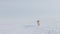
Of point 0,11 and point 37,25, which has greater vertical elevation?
point 0,11

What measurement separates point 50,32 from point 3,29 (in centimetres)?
99

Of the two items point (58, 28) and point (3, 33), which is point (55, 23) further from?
point (3, 33)

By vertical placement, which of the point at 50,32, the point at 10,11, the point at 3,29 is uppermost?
the point at 10,11

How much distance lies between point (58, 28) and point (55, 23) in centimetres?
12

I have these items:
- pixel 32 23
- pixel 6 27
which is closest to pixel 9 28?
pixel 6 27

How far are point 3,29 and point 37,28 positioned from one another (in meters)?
0.72

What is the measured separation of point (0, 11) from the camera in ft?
5.62

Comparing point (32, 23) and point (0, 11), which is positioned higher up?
point (0, 11)

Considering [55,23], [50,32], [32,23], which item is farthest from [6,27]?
[55,23]

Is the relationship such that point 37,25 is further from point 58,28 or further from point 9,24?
point 9,24

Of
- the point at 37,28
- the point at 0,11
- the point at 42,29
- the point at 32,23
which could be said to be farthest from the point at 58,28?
the point at 0,11

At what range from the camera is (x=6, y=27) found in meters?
1.69

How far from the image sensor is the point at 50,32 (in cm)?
166

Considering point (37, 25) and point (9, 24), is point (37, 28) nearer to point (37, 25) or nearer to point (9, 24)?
point (37, 25)
